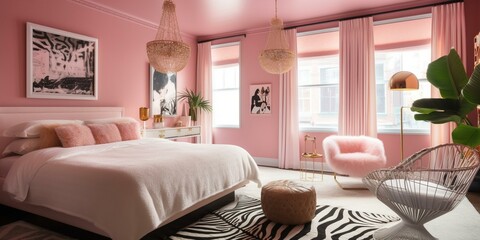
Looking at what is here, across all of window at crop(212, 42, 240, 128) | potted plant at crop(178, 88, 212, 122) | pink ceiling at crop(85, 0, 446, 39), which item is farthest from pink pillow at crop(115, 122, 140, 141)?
window at crop(212, 42, 240, 128)

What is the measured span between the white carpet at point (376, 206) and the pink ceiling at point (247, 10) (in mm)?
2859

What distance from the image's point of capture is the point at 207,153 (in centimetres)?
304

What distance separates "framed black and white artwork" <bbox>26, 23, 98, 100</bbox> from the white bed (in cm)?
117

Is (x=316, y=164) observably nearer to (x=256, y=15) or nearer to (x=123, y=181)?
(x=256, y=15)

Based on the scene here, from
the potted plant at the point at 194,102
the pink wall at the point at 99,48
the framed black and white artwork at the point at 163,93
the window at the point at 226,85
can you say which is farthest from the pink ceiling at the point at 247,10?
the potted plant at the point at 194,102

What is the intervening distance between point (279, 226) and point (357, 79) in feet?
10.5

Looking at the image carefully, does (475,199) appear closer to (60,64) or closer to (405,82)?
(405,82)

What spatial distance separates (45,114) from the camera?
3814mm

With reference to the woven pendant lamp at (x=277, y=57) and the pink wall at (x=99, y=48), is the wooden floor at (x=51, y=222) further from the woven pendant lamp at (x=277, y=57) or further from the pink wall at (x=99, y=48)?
the woven pendant lamp at (x=277, y=57)

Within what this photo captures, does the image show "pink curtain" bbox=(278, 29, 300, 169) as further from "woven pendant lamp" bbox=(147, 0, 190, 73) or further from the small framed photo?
"woven pendant lamp" bbox=(147, 0, 190, 73)

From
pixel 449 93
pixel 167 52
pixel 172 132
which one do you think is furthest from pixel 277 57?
pixel 172 132

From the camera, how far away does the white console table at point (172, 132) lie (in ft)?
16.1

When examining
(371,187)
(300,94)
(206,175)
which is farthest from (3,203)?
(300,94)

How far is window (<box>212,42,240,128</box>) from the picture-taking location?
6.41 metres
